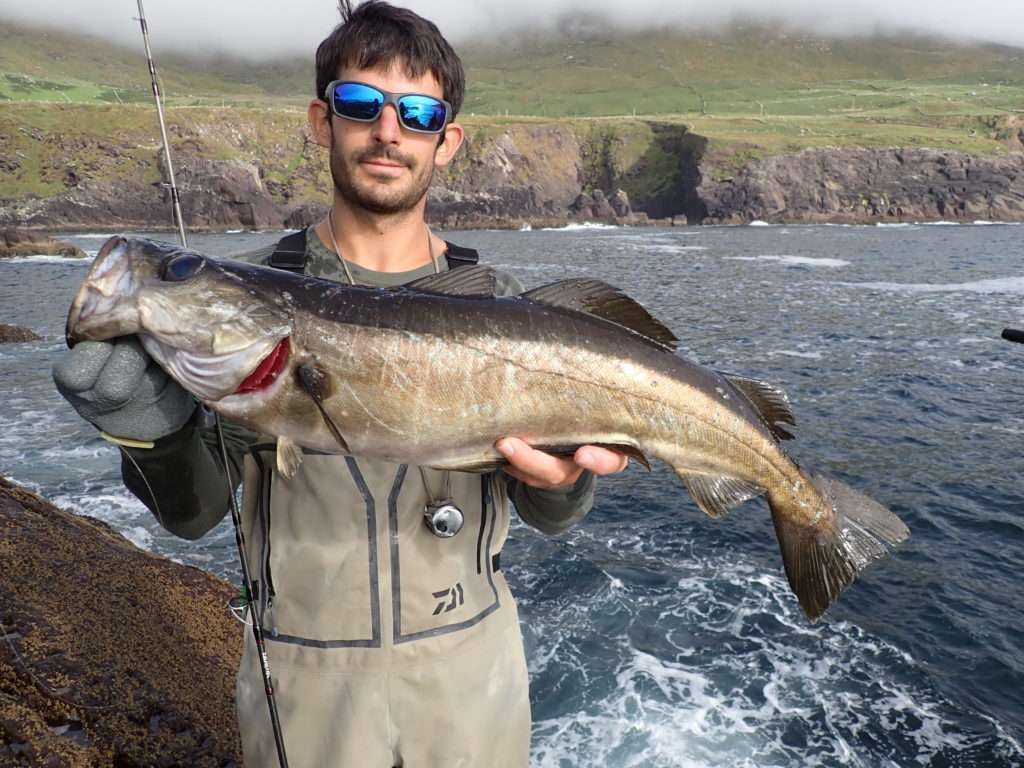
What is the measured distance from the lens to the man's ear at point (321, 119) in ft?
12.6

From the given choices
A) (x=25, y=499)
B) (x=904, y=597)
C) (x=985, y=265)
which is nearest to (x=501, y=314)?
(x=25, y=499)

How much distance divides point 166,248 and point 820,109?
21822 cm

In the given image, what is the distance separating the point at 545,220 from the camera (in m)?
122

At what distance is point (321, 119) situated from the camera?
392 centimetres

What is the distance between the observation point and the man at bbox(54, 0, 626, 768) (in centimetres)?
336

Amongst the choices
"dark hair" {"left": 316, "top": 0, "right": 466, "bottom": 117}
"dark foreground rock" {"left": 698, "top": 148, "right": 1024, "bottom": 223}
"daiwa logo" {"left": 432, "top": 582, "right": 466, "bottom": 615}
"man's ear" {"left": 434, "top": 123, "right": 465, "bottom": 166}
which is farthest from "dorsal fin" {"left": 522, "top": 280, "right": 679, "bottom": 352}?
"dark foreground rock" {"left": 698, "top": 148, "right": 1024, "bottom": 223}

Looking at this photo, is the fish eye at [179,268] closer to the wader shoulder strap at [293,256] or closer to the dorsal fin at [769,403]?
the wader shoulder strap at [293,256]

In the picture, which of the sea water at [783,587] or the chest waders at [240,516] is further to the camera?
the sea water at [783,587]

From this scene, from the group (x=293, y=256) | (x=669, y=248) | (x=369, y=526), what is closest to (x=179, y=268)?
(x=293, y=256)

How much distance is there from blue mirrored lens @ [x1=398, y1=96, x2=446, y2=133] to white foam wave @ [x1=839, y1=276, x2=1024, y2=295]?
49.0 metres

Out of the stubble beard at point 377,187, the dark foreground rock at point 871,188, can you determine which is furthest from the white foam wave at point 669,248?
the stubble beard at point 377,187

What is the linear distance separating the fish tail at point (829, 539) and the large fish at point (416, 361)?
2.29 ft

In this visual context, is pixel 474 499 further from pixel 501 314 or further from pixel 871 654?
pixel 871 654

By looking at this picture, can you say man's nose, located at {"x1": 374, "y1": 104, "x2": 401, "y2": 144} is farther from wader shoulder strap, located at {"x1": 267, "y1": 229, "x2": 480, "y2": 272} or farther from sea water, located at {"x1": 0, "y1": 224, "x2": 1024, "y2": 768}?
sea water, located at {"x1": 0, "y1": 224, "x2": 1024, "y2": 768}
